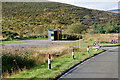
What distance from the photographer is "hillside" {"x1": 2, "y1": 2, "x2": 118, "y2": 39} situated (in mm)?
70125

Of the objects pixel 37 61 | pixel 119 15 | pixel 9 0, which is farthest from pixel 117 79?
pixel 119 15

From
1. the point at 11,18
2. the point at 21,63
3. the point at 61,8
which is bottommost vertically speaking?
the point at 21,63

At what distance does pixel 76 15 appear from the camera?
9219 cm

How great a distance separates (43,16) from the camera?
278ft

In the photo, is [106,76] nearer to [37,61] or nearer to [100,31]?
[37,61]

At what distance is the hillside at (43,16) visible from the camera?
2761 inches

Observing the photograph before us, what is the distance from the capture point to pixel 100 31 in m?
68.1

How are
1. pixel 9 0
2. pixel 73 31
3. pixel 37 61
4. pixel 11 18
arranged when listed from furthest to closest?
pixel 9 0, pixel 11 18, pixel 73 31, pixel 37 61

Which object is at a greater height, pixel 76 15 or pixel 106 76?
pixel 76 15

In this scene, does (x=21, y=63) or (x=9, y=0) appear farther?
(x=9, y=0)

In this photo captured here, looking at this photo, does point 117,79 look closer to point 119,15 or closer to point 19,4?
point 19,4

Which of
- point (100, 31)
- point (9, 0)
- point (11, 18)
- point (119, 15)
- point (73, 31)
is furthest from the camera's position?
point (119, 15)

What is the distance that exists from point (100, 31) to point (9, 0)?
4277 centimetres

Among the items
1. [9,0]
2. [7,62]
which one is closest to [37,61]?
[7,62]
